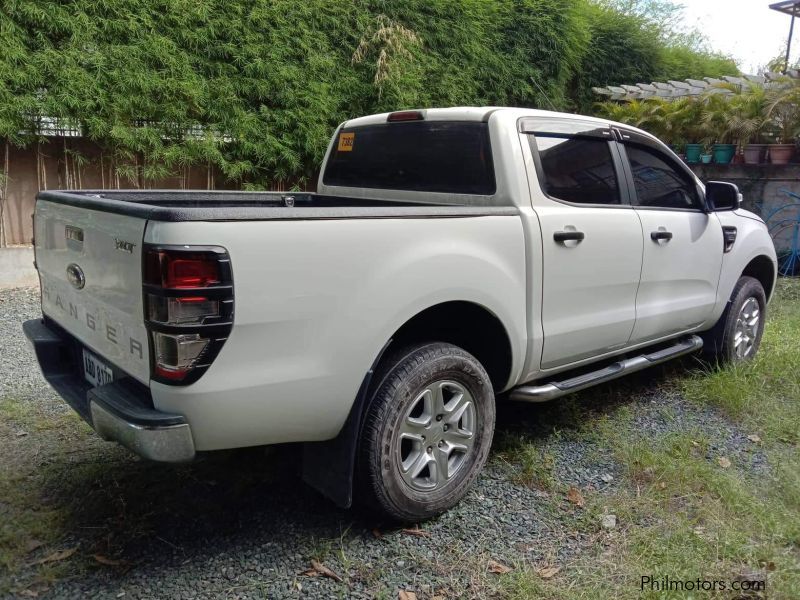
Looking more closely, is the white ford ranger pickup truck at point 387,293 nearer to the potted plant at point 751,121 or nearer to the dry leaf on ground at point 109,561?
the dry leaf on ground at point 109,561

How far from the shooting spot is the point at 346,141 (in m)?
3.92

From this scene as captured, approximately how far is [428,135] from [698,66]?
12.6 metres

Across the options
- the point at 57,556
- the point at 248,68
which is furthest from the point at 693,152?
the point at 57,556

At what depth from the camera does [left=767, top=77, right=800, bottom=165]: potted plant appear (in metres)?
8.98

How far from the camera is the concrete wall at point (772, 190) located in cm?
916

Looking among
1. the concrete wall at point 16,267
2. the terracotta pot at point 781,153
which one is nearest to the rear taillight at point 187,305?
the concrete wall at point 16,267

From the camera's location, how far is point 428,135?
3414mm

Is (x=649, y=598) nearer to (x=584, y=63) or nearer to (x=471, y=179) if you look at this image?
(x=471, y=179)

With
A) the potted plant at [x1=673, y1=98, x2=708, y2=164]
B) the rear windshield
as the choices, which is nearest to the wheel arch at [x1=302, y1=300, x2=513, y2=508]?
the rear windshield

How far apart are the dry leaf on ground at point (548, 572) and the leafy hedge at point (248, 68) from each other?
5887 millimetres

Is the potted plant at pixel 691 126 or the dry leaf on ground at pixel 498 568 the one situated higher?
the potted plant at pixel 691 126

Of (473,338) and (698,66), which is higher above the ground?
(698,66)

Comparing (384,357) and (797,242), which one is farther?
(797,242)

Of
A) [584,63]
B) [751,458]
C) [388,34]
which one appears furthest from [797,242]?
[751,458]
